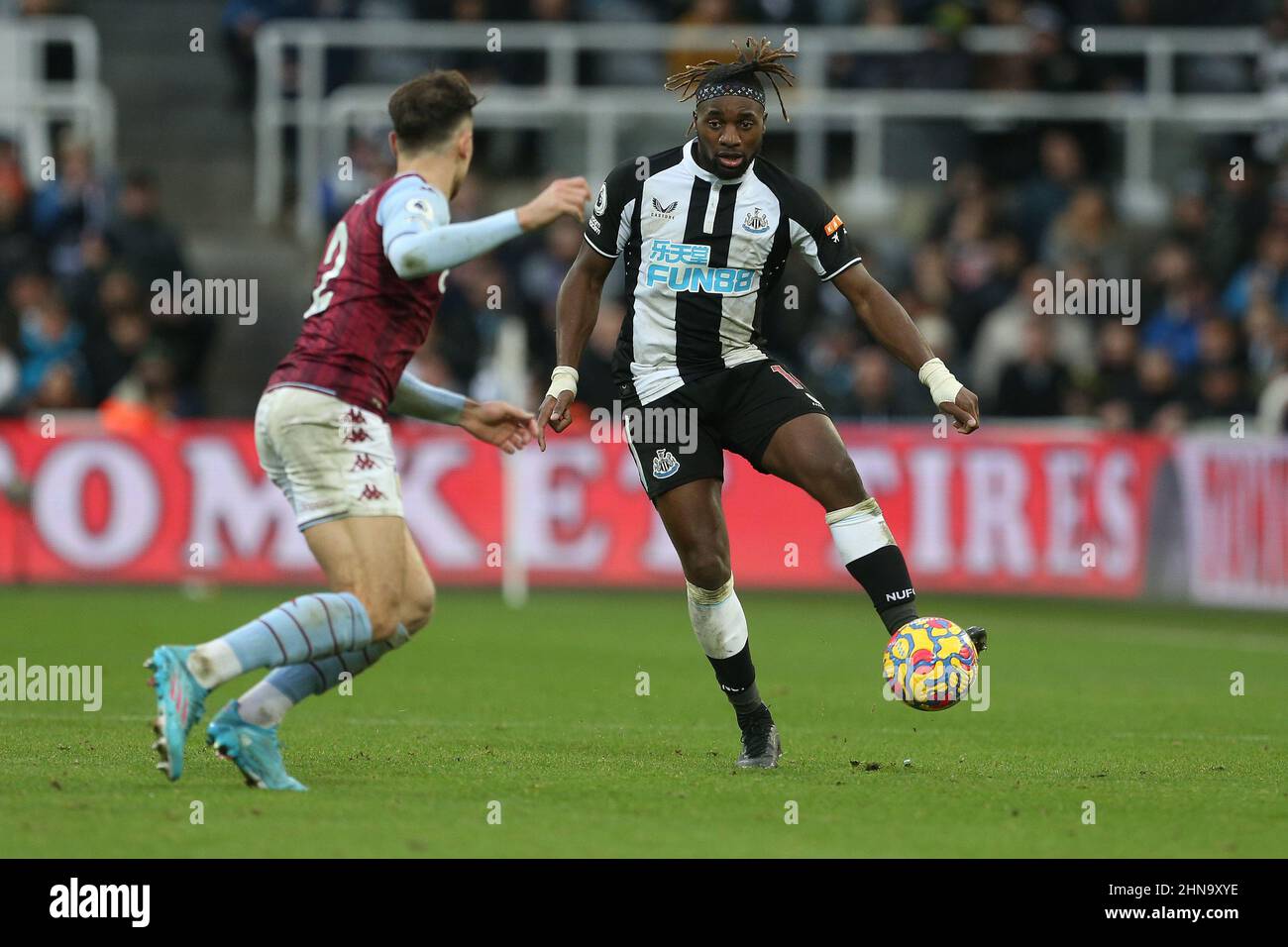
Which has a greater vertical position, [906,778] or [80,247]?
[80,247]

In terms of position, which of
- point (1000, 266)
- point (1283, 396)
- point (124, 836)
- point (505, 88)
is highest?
point (505, 88)

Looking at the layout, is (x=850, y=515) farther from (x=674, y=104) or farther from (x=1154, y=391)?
(x=674, y=104)

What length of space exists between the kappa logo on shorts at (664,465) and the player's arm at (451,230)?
4.45 feet

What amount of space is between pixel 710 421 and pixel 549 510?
1007 centimetres

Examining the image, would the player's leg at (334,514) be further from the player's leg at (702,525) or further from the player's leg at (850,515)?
the player's leg at (850,515)

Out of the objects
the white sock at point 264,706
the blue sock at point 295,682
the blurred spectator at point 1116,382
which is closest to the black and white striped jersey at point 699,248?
the blue sock at point 295,682

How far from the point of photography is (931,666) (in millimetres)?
7250

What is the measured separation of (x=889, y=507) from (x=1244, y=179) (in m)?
5.43

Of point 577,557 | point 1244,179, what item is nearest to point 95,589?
point 577,557

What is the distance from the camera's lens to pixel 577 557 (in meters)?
18.0

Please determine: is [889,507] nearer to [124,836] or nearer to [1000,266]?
[1000,266]

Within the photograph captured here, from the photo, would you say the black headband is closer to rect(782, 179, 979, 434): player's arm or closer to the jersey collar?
the jersey collar

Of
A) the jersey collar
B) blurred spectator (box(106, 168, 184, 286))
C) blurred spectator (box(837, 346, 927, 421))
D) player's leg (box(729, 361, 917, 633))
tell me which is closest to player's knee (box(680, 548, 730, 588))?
player's leg (box(729, 361, 917, 633))

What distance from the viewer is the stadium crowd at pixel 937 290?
18547mm
